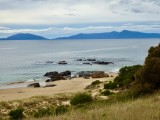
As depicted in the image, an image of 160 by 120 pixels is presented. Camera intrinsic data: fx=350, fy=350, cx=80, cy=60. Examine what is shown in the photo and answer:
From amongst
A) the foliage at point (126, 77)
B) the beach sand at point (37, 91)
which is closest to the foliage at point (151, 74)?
the foliage at point (126, 77)

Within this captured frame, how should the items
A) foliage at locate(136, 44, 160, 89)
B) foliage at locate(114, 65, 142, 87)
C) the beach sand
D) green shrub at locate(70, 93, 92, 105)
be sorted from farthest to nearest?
the beach sand < foliage at locate(114, 65, 142, 87) < foliage at locate(136, 44, 160, 89) < green shrub at locate(70, 93, 92, 105)

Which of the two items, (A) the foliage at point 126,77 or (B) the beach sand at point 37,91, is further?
(B) the beach sand at point 37,91

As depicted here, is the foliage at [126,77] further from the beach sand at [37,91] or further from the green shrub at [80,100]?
the green shrub at [80,100]

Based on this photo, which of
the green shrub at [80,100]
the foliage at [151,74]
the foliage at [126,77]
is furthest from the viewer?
the foliage at [126,77]

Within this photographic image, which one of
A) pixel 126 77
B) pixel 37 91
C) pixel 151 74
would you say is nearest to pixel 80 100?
pixel 151 74

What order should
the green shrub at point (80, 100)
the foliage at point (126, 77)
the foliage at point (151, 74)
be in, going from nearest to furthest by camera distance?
the green shrub at point (80, 100) → the foliage at point (151, 74) → the foliage at point (126, 77)

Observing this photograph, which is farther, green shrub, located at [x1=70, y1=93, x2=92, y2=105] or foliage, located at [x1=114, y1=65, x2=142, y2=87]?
foliage, located at [x1=114, y1=65, x2=142, y2=87]

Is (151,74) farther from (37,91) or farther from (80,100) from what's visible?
(37,91)

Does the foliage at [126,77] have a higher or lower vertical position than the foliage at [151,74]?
lower

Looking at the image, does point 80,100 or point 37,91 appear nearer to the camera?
point 80,100

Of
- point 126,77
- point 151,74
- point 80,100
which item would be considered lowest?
point 80,100

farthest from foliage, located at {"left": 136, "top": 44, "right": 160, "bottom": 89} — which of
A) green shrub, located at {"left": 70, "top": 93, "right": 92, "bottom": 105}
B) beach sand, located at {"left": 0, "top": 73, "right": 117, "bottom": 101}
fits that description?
beach sand, located at {"left": 0, "top": 73, "right": 117, "bottom": 101}

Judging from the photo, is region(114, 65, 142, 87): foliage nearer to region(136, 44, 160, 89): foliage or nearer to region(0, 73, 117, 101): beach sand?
A: region(0, 73, 117, 101): beach sand

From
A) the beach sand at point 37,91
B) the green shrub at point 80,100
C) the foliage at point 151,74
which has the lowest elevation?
the beach sand at point 37,91
